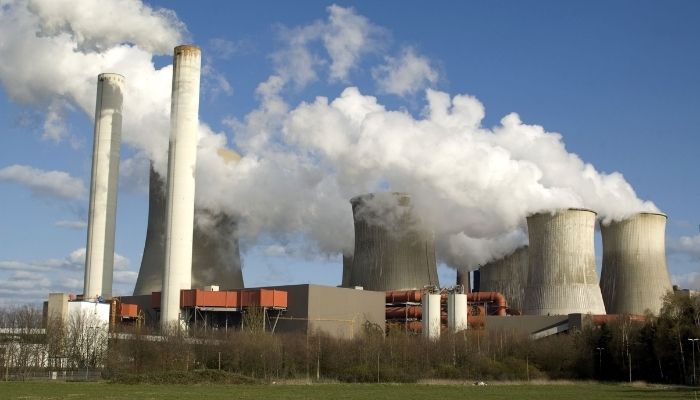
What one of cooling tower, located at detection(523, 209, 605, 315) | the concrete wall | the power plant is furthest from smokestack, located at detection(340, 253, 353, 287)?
cooling tower, located at detection(523, 209, 605, 315)

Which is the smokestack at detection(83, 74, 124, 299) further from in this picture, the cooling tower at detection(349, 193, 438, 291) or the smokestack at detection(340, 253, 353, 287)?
the smokestack at detection(340, 253, 353, 287)

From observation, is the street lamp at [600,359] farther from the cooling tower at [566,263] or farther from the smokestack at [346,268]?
the smokestack at [346,268]

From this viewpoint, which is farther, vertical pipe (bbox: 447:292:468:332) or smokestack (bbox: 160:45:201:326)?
vertical pipe (bbox: 447:292:468:332)

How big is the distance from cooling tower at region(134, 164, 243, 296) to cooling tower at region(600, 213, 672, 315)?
833 inches

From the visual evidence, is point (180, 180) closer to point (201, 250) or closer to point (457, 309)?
point (201, 250)

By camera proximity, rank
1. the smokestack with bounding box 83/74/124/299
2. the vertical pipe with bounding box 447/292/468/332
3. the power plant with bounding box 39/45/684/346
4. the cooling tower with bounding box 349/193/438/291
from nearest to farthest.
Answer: the power plant with bounding box 39/45/684/346
the vertical pipe with bounding box 447/292/468/332
the smokestack with bounding box 83/74/124/299
the cooling tower with bounding box 349/193/438/291

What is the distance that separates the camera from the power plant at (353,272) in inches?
1770

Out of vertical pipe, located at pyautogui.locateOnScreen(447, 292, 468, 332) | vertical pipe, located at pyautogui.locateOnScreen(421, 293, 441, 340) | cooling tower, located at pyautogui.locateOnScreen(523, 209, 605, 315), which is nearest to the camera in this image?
cooling tower, located at pyautogui.locateOnScreen(523, 209, 605, 315)

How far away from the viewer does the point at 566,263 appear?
1789 inches

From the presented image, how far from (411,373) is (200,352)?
9303 millimetres

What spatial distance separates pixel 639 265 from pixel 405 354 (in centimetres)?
1568

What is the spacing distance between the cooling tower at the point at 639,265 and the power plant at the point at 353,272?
0.06 metres

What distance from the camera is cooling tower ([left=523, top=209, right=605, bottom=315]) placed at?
45.6 meters

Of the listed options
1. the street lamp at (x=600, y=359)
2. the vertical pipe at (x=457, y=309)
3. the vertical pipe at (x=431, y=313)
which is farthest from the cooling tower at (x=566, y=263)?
the vertical pipe at (x=431, y=313)
